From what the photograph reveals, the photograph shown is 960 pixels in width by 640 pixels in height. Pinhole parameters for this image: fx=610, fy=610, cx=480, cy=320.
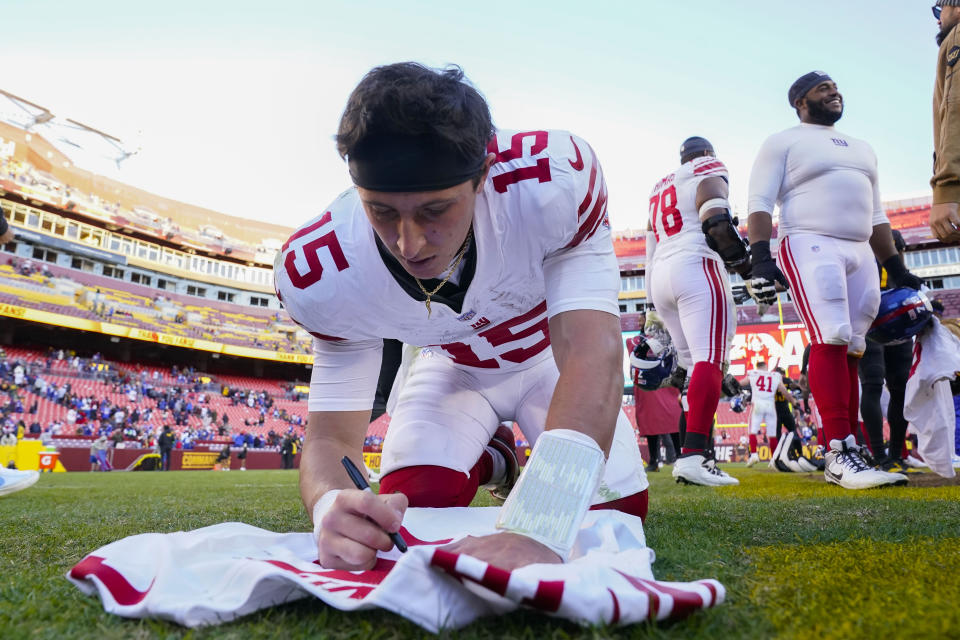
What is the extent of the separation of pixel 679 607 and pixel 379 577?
630 mm

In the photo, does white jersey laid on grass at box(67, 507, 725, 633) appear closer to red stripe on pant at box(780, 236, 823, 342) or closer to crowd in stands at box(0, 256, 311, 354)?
red stripe on pant at box(780, 236, 823, 342)

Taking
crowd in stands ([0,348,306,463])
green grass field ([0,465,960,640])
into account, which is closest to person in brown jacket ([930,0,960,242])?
green grass field ([0,465,960,640])

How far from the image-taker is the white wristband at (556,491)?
1.17 m

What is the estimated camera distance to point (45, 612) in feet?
3.79

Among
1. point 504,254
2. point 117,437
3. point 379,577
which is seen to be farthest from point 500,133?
point 117,437

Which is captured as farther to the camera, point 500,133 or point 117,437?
point 117,437

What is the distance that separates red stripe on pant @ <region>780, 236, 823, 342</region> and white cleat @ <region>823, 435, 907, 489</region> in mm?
674

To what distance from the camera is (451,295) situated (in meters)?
1.98

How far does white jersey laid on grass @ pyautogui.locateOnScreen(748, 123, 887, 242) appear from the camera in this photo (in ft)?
13.1

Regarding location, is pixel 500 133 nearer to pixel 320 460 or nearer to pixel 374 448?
pixel 320 460

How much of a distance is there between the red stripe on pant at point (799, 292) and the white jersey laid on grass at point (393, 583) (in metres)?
2.92

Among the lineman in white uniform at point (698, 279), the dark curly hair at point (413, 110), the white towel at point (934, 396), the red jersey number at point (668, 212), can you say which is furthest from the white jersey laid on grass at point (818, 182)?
the dark curly hair at point (413, 110)

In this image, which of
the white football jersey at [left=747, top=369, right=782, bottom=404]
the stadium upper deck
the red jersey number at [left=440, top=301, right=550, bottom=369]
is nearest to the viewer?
the red jersey number at [left=440, top=301, right=550, bottom=369]

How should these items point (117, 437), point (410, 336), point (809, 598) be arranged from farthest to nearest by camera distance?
point (117, 437), point (410, 336), point (809, 598)
